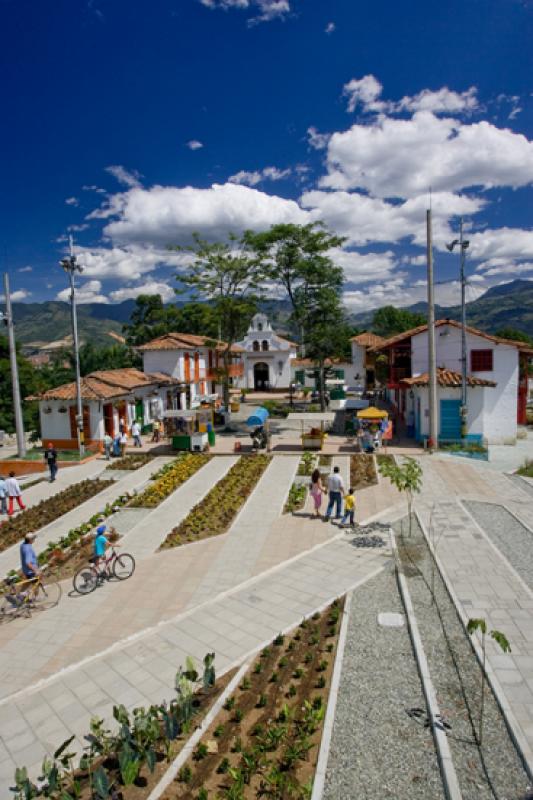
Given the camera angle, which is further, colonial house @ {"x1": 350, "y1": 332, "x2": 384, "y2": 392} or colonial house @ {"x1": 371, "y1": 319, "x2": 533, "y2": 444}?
colonial house @ {"x1": 350, "y1": 332, "x2": 384, "y2": 392}

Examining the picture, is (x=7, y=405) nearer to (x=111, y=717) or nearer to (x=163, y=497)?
(x=163, y=497)

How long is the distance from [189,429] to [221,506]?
1037 centimetres

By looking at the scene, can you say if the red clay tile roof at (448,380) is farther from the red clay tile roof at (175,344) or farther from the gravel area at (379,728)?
the gravel area at (379,728)

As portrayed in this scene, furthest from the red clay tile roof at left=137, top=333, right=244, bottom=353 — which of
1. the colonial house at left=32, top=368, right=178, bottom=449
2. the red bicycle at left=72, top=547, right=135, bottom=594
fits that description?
the red bicycle at left=72, top=547, right=135, bottom=594

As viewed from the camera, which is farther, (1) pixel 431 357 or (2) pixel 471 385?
(2) pixel 471 385

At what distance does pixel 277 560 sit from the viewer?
478 inches

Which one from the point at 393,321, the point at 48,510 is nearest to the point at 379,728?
the point at 48,510

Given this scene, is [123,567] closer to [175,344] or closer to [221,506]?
[221,506]

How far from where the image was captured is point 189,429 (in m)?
26.3

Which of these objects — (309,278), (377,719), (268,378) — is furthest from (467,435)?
(268,378)

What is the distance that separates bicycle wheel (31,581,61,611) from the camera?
10.4m

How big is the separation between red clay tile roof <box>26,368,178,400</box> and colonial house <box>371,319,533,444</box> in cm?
1563

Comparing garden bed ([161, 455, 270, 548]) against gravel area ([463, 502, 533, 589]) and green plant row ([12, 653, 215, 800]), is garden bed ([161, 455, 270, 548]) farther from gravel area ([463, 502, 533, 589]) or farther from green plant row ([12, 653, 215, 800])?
gravel area ([463, 502, 533, 589])

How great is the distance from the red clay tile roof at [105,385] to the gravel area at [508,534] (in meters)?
18.7
